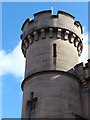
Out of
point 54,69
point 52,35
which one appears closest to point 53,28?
point 52,35

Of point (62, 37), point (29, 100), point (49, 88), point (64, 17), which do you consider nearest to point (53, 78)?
point (49, 88)

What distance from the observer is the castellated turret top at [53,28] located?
15.2 m

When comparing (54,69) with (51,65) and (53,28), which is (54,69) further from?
(53,28)

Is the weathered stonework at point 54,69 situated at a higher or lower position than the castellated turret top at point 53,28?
lower

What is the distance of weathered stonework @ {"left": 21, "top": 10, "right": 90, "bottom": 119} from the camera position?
1279 centimetres

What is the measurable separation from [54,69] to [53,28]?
10.0 feet

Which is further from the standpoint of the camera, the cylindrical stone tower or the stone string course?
the stone string course

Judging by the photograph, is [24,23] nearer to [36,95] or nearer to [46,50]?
[46,50]

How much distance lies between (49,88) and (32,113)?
175 centimetres

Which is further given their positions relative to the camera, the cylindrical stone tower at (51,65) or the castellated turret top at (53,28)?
the castellated turret top at (53,28)

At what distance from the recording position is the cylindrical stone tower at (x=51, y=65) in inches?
502

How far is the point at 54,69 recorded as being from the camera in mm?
13828

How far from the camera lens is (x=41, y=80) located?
535 inches

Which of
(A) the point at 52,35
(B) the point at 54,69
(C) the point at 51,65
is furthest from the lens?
(A) the point at 52,35
